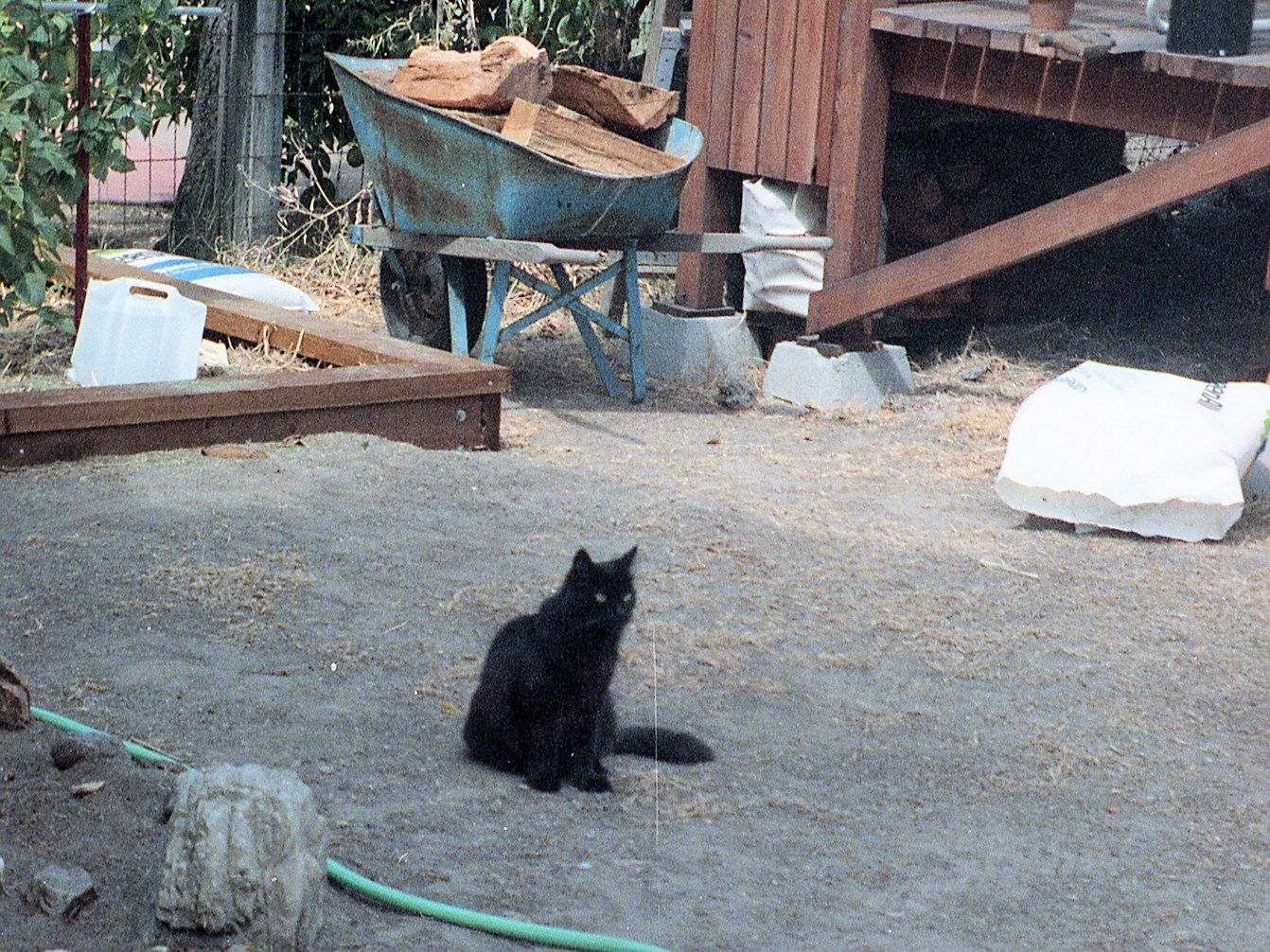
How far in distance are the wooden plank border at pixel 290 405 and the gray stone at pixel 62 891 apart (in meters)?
2.62

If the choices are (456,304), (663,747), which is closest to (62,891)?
(663,747)

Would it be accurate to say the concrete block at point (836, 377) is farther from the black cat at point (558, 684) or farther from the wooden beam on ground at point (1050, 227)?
the black cat at point (558, 684)

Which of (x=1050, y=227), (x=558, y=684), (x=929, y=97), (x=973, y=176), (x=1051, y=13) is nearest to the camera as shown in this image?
(x=558, y=684)

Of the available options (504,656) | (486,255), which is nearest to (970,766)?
(504,656)

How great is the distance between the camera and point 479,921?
2.35 meters

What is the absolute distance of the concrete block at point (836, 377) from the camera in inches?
270

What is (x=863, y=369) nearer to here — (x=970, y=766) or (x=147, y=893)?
(x=970, y=766)

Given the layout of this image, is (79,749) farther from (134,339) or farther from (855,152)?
(855,152)

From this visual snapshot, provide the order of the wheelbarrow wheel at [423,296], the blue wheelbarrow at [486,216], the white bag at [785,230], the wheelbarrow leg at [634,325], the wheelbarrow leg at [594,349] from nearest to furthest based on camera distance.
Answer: the blue wheelbarrow at [486,216] → the wheelbarrow leg at [634,325] → the wheelbarrow leg at [594,349] → the wheelbarrow wheel at [423,296] → the white bag at [785,230]

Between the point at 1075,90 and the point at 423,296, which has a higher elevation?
the point at 1075,90

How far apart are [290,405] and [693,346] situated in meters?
2.85

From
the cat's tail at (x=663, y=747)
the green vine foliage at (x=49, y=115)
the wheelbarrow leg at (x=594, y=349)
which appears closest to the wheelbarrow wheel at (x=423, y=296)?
the wheelbarrow leg at (x=594, y=349)

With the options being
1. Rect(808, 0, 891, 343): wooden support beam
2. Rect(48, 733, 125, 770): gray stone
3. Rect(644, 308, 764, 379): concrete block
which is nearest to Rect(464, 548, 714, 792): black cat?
Rect(48, 733, 125, 770): gray stone

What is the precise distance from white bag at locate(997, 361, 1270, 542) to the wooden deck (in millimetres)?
1047
